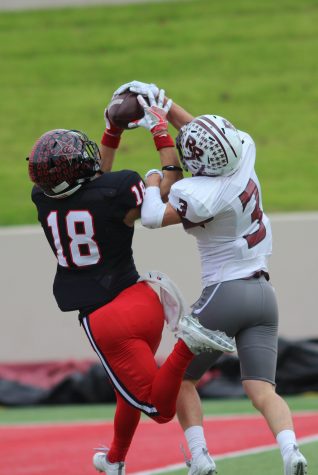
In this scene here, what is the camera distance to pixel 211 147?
516 centimetres

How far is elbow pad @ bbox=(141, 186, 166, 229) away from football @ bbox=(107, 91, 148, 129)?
19.3 inches

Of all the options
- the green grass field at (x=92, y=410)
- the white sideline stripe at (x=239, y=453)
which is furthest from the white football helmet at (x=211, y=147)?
the green grass field at (x=92, y=410)

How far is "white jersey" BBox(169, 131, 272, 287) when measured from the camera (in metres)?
5.13

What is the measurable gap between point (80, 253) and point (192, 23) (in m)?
11.7

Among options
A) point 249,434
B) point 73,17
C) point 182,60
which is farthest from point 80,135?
point 73,17

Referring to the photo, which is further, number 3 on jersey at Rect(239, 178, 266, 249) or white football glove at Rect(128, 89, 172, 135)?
white football glove at Rect(128, 89, 172, 135)

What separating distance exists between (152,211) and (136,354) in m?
0.72

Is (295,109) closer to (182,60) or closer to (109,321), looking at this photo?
(182,60)

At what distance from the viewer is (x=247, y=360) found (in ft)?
17.3

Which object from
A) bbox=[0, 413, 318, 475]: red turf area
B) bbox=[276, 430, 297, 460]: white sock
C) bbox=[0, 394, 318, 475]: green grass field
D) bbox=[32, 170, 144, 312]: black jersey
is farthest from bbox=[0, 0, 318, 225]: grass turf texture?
bbox=[276, 430, 297, 460]: white sock

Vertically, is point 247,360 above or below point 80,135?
below

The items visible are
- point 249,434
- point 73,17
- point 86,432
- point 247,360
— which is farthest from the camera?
point 73,17

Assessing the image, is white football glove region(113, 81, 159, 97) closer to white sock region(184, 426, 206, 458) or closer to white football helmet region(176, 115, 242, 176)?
white football helmet region(176, 115, 242, 176)

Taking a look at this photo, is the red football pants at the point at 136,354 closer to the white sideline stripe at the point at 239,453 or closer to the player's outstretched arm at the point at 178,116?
the white sideline stripe at the point at 239,453
